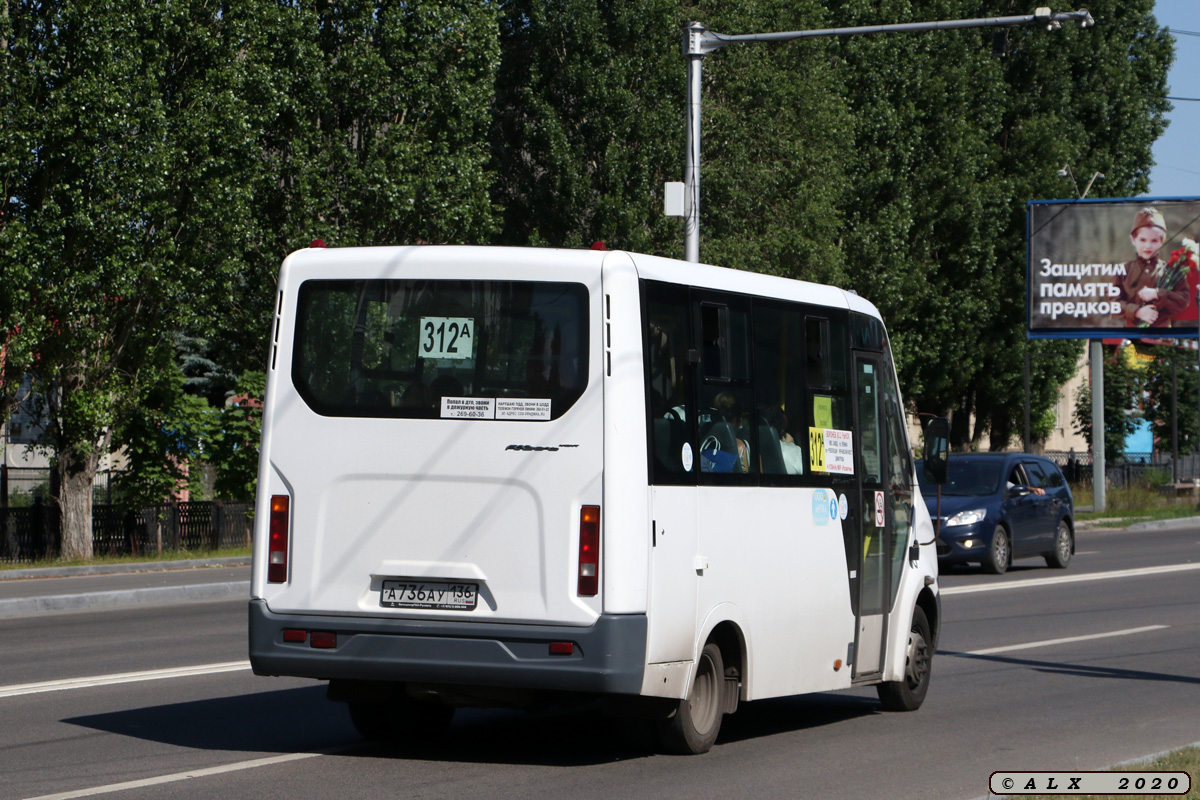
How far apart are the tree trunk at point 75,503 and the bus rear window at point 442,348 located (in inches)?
821

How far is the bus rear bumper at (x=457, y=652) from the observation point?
787 cm

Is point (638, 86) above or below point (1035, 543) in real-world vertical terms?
above

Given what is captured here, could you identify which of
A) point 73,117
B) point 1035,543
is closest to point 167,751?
point 1035,543

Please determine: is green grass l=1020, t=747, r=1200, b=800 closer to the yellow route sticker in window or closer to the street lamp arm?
the yellow route sticker in window

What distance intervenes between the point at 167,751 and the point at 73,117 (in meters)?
19.7

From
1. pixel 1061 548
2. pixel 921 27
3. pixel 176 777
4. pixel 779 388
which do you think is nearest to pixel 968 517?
pixel 1061 548

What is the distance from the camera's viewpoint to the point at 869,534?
10.2m

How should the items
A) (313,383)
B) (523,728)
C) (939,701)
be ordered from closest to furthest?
(313,383)
(523,728)
(939,701)

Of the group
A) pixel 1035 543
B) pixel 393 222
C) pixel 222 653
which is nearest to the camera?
pixel 222 653

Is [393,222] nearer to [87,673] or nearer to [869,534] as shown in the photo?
[87,673]

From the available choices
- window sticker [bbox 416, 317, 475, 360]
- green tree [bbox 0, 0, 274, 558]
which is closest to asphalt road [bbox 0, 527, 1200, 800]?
window sticker [bbox 416, 317, 475, 360]

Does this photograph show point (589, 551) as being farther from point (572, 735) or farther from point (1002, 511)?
point (1002, 511)

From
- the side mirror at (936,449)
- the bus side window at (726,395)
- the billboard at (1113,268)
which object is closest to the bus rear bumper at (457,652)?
the bus side window at (726,395)

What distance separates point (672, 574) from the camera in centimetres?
822
